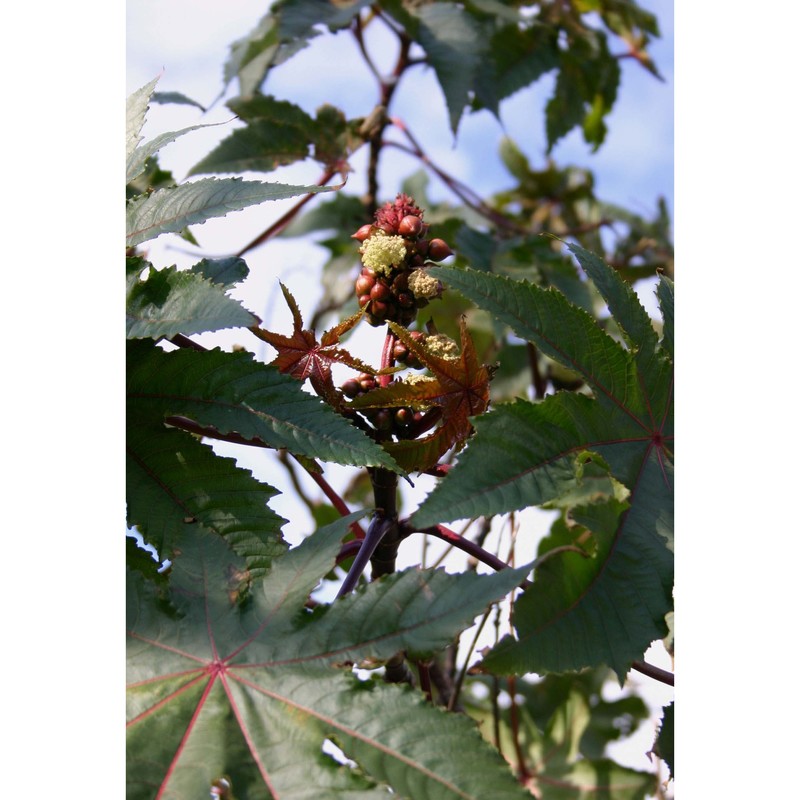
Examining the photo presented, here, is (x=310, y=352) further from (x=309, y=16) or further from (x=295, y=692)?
(x=309, y=16)

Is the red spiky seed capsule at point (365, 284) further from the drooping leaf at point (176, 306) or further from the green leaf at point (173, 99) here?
the green leaf at point (173, 99)

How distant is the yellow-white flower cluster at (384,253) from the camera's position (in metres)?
0.68

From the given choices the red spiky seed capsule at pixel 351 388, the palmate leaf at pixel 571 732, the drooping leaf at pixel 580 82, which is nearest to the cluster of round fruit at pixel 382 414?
the red spiky seed capsule at pixel 351 388

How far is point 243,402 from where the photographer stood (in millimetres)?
619

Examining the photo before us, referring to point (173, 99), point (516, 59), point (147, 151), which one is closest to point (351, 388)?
point (147, 151)

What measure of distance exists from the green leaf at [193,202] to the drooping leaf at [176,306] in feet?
0.16

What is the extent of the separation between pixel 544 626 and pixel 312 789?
0.16m

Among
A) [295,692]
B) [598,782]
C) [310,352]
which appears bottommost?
[598,782]

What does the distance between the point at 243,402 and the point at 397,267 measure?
157 mm

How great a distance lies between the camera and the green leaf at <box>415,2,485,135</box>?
132cm

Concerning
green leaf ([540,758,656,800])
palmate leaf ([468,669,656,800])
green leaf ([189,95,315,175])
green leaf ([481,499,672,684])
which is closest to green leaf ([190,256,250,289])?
green leaf ([481,499,672,684])

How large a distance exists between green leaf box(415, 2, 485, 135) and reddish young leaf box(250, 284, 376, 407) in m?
0.67
